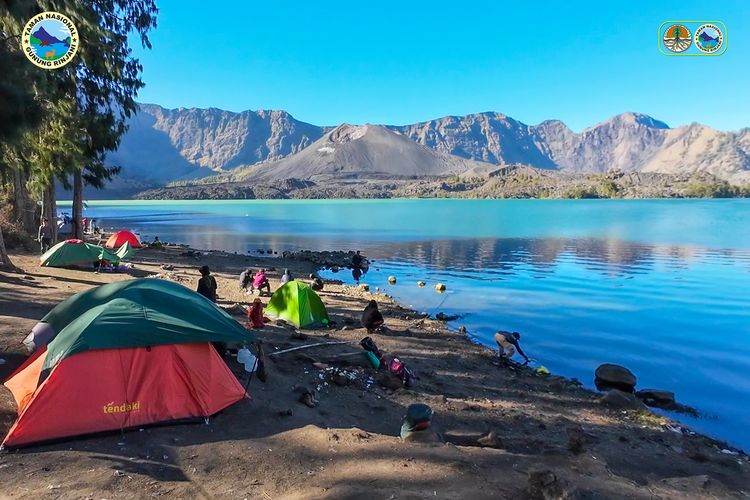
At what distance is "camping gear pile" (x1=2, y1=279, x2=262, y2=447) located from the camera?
683cm

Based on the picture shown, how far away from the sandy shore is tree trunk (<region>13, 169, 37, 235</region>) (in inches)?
636

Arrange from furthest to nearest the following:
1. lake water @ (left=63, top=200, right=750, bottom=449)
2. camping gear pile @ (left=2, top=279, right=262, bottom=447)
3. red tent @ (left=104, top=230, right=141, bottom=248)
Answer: red tent @ (left=104, top=230, right=141, bottom=248) → lake water @ (left=63, top=200, right=750, bottom=449) → camping gear pile @ (left=2, top=279, right=262, bottom=447)

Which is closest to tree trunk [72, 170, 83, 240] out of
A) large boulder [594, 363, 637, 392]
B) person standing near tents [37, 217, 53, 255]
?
person standing near tents [37, 217, 53, 255]

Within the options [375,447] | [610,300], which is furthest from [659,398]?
[610,300]

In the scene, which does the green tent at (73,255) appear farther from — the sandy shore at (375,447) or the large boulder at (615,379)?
the large boulder at (615,379)

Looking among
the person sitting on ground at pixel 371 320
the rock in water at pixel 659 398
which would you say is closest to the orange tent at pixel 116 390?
the person sitting on ground at pixel 371 320

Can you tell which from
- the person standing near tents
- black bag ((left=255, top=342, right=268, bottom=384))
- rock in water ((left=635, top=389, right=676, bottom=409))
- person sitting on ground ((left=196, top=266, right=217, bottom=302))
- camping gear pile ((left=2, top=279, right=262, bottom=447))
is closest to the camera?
camping gear pile ((left=2, top=279, right=262, bottom=447))

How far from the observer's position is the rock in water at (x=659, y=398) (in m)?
12.2

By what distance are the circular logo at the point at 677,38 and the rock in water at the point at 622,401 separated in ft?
58.8

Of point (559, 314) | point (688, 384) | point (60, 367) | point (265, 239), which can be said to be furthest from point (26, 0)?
point (265, 239)

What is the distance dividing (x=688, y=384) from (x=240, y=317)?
42.0ft

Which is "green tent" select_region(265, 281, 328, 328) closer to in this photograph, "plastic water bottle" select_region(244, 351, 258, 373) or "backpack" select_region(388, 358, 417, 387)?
"backpack" select_region(388, 358, 417, 387)

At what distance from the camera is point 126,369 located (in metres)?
7.27

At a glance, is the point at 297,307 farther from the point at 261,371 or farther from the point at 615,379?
the point at 615,379
